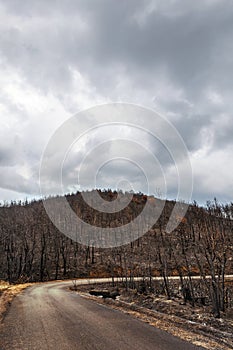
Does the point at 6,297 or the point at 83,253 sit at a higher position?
the point at 83,253

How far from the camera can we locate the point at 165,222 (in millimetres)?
99438

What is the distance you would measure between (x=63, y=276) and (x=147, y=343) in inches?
1857

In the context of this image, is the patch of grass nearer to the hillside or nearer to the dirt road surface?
the dirt road surface

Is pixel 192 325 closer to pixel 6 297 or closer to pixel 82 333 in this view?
pixel 82 333

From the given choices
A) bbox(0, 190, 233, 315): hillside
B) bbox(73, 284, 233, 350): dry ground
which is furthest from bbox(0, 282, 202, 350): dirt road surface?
bbox(0, 190, 233, 315): hillside

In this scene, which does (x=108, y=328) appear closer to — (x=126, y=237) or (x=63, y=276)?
(x=63, y=276)

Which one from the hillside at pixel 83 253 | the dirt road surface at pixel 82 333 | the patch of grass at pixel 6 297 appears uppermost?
the hillside at pixel 83 253

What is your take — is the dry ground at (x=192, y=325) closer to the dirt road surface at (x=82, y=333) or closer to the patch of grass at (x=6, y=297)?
the dirt road surface at (x=82, y=333)

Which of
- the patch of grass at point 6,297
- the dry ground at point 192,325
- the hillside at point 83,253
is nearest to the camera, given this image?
the dry ground at point 192,325

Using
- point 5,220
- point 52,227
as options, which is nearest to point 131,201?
point 52,227

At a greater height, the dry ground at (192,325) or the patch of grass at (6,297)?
the patch of grass at (6,297)

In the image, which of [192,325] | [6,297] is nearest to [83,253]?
[6,297]

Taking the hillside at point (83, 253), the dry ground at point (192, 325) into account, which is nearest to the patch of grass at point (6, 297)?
the dry ground at point (192, 325)

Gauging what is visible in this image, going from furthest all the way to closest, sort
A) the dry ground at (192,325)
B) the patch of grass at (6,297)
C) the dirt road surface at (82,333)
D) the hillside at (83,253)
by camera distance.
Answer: the hillside at (83,253) → the patch of grass at (6,297) → the dry ground at (192,325) → the dirt road surface at (82,333)
